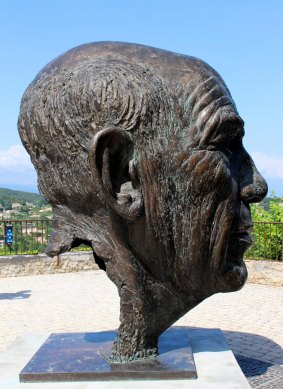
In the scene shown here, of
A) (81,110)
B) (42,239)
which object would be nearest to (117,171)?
(81,110)

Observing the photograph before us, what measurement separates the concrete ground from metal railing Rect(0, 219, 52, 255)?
55.8 inches

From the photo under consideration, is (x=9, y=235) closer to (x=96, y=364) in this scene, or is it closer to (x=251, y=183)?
(x=96, y=364)

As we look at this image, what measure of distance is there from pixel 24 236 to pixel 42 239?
568 mm

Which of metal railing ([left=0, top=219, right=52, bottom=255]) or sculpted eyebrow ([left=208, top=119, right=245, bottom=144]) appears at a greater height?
sculpted eyebrow ([left=208, top=119, right=245, bottom=144])

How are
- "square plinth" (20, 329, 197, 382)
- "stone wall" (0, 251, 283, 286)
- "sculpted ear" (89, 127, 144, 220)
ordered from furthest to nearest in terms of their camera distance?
"stone wall" (0, 251, 283, 286) < "square plinth" (20, 329, 197, 382) < "sculpted ear" (89, 127, 144, 220)

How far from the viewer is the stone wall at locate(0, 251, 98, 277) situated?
45.6 feet

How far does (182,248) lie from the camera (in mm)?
3637

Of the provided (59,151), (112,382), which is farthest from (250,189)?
(112,382)

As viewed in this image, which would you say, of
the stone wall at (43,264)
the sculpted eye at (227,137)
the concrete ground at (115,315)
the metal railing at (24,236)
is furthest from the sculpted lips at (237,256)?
the metal railing at (24,236)

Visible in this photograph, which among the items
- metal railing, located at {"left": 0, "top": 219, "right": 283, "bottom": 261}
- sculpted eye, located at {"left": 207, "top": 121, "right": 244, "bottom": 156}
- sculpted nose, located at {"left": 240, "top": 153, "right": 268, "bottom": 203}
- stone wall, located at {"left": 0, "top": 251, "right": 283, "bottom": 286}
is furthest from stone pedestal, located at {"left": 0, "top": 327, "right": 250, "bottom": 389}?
stone wall, located at {"left": 0, "top": 251, "right": 283, "bottom": 286}

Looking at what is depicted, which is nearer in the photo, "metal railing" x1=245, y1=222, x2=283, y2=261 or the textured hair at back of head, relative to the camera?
the textured hair at back of head

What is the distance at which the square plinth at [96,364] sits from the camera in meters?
3.68

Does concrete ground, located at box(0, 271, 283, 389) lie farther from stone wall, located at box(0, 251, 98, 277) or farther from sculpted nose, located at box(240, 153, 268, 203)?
sculpted nose, located at box(240, 153, 268, 203)

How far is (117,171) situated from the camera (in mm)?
3547
